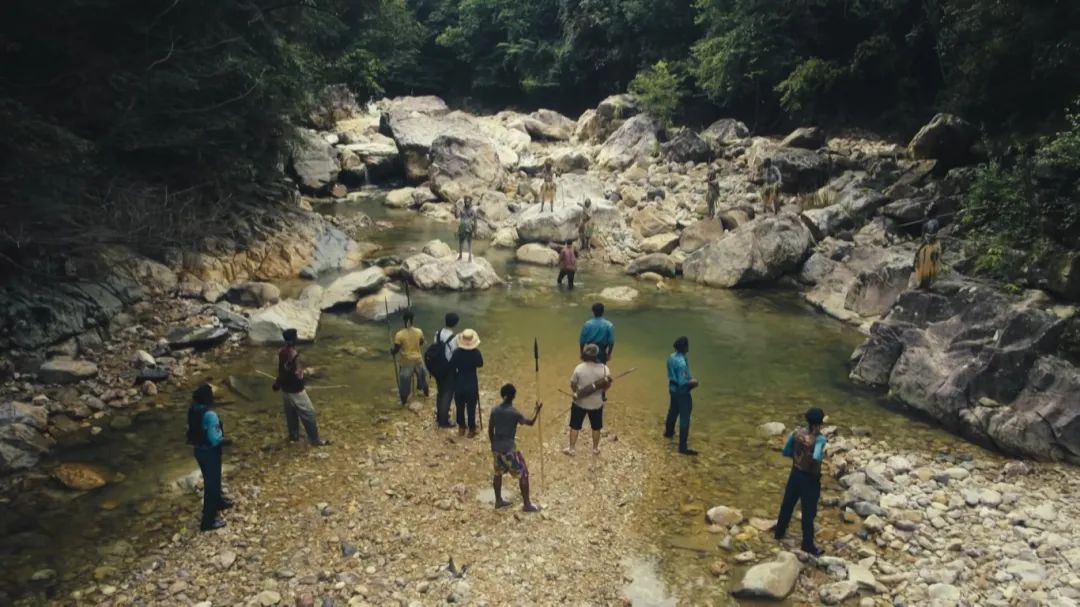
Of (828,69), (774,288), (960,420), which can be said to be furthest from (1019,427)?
(828,69)

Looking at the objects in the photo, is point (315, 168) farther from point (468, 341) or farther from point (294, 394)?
point (468, 341)

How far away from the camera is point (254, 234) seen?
67.6ft

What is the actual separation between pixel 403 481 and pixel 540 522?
84.3 inches

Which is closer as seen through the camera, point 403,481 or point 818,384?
point 403,481

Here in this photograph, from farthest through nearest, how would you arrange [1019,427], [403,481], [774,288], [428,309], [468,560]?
[774,288], [428,309], [1019,427], [403,481], [468,560]

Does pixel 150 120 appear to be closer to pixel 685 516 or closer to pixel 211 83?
pixel 211 83

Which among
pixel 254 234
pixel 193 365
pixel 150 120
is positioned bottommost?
pixel 193 365

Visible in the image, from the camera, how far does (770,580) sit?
8008 mm

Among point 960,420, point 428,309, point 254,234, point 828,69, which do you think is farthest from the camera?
point 828,69

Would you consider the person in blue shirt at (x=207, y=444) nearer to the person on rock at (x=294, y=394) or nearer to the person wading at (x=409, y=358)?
the person on rock at (x=294, y=394)

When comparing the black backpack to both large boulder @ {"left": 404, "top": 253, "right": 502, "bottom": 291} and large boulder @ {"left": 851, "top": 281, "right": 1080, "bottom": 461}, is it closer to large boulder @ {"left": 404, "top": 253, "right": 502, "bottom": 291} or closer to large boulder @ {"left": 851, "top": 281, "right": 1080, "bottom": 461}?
large boulder @ {"left": 851, "top": 281, "right": 1080, "bottom": 461}

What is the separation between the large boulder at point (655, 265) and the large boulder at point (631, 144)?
45.0 ft

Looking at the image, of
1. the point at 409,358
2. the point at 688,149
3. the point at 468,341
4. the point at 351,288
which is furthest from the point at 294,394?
the point at 688,149

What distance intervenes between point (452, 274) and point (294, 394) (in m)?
10.6
